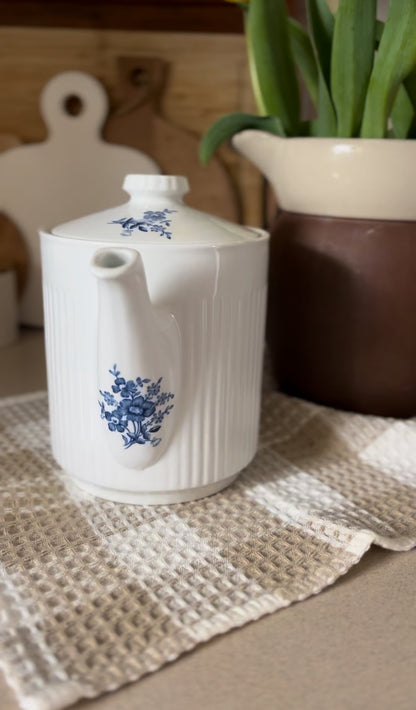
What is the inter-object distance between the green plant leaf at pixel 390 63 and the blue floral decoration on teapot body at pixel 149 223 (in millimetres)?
176

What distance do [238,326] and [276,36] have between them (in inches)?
10.0

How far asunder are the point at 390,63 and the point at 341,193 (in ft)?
0.30

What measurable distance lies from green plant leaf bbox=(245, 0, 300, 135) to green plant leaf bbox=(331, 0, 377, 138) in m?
0.06

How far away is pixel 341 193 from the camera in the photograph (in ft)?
1.58

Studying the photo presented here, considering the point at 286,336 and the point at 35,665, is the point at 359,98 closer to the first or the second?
the point at 286,336

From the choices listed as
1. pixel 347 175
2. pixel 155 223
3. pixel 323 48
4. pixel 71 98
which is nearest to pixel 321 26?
pixel 323 48

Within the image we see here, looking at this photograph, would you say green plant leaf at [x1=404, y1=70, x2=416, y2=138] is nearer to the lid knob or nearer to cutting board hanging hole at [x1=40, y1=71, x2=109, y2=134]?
the lid knob

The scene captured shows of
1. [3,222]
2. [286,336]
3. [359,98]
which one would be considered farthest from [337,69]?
[3,222]

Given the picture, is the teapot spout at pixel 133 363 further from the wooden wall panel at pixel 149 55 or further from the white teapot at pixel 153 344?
the wooden wall panel at pixel 149 55

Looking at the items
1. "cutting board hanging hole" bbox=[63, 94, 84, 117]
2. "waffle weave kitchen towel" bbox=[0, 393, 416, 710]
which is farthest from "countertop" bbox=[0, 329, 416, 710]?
"cutting board hanging hole" bbox=[63, 94, 84, 117]

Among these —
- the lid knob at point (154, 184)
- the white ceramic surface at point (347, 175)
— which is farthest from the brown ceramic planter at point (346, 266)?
the lid knob at point (154, 184)

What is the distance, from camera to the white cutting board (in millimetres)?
737

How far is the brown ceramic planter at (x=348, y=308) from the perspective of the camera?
1.58 ft

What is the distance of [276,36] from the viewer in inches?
20.0
